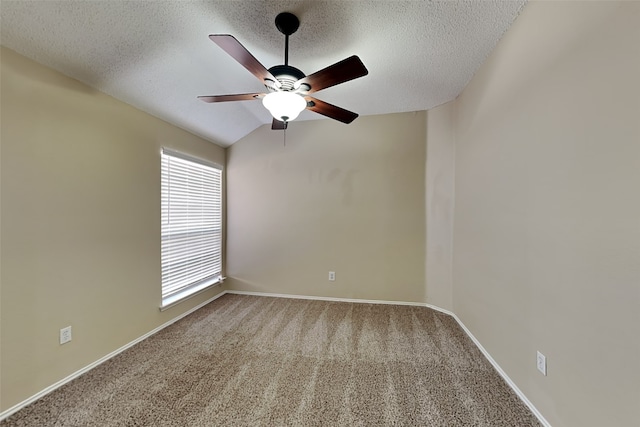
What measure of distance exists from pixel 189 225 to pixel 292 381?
221 cm

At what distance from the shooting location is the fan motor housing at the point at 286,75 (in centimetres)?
159

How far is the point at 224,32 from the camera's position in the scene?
1.83m

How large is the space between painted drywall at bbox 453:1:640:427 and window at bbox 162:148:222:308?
3.23 meters

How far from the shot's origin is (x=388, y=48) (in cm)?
203

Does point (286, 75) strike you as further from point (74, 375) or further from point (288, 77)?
point (74, 375)

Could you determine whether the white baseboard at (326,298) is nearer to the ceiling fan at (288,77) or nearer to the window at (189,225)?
the window at (189,225)

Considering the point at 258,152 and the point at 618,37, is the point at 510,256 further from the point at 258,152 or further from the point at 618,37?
the point at 258,152

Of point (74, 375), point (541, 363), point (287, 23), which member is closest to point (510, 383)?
point (541, 363)

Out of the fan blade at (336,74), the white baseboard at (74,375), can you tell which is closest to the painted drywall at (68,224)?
the white baseboard at (74,375)

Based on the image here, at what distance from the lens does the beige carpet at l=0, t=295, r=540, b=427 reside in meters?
1.55

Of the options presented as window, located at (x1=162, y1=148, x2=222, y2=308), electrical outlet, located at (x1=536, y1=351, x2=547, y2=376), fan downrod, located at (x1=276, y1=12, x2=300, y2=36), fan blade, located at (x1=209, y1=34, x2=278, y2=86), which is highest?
fan downrod, located at (x1=276, y1=12, x2=300, y2=36)

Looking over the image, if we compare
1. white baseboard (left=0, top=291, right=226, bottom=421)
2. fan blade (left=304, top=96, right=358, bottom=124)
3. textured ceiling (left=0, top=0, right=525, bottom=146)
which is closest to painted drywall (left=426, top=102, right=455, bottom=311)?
textured ceiling (left=0, top=0, right=525, bottom=146)

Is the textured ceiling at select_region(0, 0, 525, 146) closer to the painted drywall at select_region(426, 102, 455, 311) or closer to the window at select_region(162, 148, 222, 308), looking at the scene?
the painted drywall at select_region(426, 102, 455, 311)

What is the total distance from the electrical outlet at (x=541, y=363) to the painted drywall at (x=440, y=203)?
1518 millimetres
